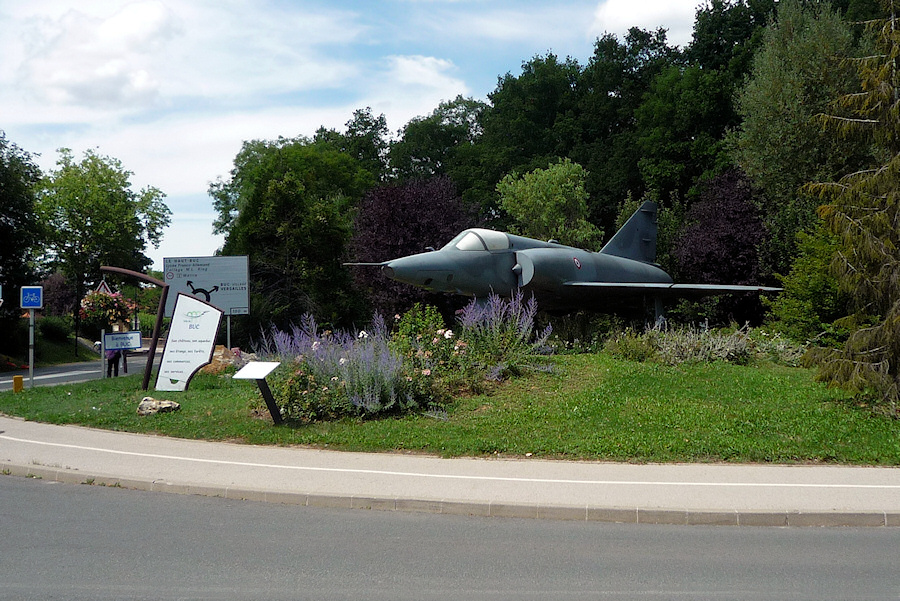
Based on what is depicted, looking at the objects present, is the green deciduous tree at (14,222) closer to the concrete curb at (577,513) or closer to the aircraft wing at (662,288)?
the aircraft wing at (662,288)

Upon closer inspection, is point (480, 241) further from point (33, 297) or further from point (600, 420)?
point (33, 297)

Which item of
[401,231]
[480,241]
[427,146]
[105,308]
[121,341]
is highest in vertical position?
[427,146]

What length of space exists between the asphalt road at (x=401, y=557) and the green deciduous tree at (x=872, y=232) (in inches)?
229

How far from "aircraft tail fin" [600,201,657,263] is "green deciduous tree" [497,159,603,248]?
14934 millimetres

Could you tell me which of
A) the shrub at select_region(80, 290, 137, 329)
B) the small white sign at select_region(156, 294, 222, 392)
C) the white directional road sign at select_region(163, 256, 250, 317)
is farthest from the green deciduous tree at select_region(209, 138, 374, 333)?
the small white sign at select_region(156, 294, 222, 392)

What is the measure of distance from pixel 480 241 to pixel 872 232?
8.72m

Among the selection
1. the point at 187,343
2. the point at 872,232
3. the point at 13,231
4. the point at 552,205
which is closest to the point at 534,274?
the point at 872,232

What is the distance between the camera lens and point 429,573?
18.0 feet

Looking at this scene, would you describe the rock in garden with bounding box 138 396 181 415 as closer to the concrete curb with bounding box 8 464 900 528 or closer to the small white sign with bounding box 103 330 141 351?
the concrete curb with bounding box 8 464 900 528

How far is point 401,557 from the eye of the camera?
5898mm

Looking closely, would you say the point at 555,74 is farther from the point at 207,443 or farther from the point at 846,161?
the point at 207,443

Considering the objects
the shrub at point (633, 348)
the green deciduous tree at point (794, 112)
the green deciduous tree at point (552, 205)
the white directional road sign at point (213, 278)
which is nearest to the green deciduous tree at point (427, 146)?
the green deciduous tree at point (552, 205)

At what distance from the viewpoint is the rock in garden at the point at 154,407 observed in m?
12.8

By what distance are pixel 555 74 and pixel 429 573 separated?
177ft
